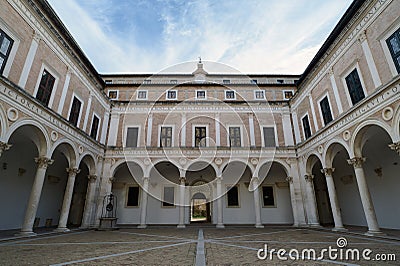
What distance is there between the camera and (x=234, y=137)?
1836 centimetres

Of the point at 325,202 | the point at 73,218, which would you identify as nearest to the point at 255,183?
the point at 325,202

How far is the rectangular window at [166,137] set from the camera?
18.1 m

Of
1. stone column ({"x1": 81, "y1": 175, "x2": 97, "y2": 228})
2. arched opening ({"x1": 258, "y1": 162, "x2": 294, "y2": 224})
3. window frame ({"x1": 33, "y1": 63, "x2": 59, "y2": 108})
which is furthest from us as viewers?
arched opening ({"x1": 258, "y1": 162, "x2": 294, "y2": 224})

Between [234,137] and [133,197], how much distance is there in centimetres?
1061

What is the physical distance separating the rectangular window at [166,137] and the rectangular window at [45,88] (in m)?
8.62

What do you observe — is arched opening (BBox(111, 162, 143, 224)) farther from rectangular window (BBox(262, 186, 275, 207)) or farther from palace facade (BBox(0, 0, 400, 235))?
rectangular window (BBox(262, 186, 275, 207))

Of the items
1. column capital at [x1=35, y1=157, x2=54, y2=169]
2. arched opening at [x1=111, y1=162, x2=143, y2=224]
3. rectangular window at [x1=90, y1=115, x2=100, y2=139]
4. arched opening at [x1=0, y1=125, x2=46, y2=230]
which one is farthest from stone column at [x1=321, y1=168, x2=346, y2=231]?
arched opening at [x1=0, y1=125, x2=46, y2=230]

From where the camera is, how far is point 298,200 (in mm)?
16406

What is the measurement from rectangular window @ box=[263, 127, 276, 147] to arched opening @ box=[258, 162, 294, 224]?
5.60ft

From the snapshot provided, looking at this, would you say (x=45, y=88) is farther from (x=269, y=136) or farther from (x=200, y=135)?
(x=269, y=136)

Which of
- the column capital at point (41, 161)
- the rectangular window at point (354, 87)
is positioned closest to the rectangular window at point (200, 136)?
the column capital at point (41, 161)

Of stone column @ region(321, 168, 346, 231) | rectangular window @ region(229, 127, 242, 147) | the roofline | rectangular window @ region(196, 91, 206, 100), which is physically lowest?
stone column @ region(321, 168, 346, 231)

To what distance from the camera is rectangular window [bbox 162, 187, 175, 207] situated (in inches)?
743

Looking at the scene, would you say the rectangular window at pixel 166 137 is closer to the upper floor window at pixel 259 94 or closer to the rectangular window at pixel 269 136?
the rectangular window at pixel 269 136
